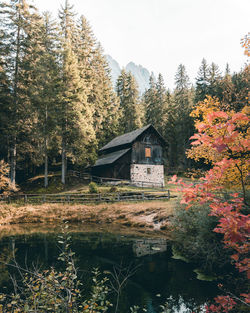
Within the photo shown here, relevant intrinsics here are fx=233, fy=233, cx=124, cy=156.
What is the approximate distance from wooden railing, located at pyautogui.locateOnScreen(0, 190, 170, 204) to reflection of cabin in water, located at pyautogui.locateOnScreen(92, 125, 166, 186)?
735cm

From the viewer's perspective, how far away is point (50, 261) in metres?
10.6

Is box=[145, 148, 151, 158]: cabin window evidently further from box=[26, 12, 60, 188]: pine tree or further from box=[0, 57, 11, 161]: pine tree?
box=[0, 57, 11, 161]: pine tree

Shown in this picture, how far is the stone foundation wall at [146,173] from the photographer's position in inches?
1313

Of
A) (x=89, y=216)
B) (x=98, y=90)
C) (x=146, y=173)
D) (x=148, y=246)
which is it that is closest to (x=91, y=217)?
(x=89, y=216)

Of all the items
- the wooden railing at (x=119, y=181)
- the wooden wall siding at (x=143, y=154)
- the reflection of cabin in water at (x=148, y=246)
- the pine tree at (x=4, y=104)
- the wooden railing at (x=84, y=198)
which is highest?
the pine tree at (x=4, y=104)

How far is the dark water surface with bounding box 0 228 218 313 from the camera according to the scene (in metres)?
7.56

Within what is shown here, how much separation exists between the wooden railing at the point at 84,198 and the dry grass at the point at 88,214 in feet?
4.58

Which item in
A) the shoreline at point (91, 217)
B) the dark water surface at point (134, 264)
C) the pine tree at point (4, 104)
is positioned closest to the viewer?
the dark water surface at point (134, 264)

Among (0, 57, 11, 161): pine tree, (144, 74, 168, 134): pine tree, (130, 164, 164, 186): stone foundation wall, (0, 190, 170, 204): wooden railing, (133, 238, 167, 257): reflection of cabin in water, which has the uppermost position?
(144, 74, 168, 134): pine tree

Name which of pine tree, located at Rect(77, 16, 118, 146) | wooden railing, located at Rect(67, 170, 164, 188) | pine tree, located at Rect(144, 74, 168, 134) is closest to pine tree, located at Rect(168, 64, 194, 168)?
pine tree, located at Rect(144, 74, 168, 134)

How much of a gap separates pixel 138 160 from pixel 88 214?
559 inches

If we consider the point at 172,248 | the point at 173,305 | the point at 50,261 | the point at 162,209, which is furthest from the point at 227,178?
the point at 162,209

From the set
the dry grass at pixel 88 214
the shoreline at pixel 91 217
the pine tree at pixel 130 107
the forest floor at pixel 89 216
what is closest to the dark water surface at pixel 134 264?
the shoreline at pixel 91 217

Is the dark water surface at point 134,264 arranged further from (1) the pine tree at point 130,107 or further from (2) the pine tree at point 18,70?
(1) the pine tree at point 130,107
